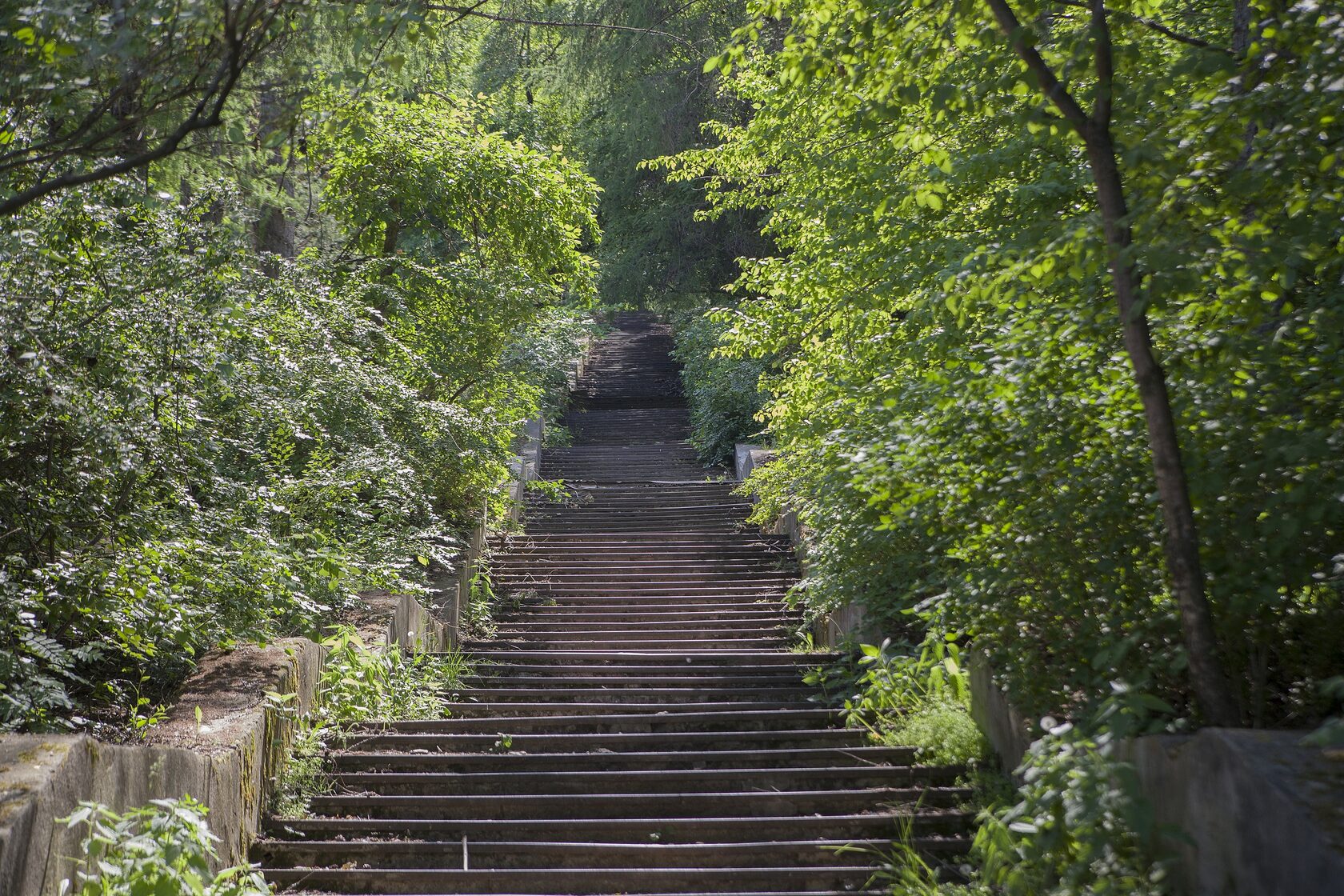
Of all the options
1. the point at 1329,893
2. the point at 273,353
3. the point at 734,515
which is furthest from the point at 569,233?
the point at 1329,893

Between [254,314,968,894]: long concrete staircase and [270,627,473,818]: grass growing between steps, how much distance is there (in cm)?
13

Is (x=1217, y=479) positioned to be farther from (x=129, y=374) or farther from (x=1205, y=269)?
(x=129, y=374)

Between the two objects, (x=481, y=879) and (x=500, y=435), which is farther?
(x=500, y=435)

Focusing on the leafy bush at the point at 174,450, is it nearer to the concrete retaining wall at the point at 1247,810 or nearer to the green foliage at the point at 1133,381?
the green foliage at the point at 1133,381

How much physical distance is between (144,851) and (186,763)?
80 centimetres

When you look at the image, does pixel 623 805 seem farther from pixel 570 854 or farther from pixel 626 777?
pixel 570 854

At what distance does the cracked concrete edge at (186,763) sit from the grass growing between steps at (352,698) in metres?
0.12

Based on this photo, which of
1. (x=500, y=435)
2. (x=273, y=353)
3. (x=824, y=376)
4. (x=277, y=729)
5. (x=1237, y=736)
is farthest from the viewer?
(x=500, y=435)

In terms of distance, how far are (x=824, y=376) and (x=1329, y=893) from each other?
7164 mm

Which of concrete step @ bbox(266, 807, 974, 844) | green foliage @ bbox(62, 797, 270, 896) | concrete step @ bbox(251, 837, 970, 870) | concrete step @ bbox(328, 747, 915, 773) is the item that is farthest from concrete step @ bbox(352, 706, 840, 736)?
green foliage @ bbox(62, 797, 270, 896)

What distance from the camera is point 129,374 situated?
528 centimetres

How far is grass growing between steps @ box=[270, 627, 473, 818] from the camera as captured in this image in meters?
6.57

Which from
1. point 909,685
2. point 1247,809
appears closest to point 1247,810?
point 1247,809

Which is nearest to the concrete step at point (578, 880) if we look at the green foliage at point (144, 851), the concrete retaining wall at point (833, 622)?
the green foliage at point (144, 851)
